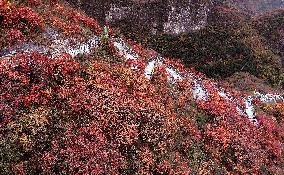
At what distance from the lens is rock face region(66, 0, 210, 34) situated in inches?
2009

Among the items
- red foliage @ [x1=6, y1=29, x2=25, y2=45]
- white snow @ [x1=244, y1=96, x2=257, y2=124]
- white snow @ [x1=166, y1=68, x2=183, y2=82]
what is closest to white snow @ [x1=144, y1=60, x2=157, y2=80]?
white snow @ [x1=166, y1=68, x2=183, y2=82]

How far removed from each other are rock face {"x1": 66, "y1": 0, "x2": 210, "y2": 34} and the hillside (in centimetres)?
1999

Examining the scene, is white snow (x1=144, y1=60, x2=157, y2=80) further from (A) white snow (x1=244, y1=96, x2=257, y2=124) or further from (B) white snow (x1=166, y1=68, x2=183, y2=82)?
(A) white snow (x1=244, y1=96, x2=257, y2=124)

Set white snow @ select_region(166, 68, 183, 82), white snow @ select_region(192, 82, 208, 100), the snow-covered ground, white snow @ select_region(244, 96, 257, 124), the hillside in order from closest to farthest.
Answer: the hillside
the snow-covered ground
white snow @ select_region(166, 68, 183, 82)
white snow @ select_region(192, 82, 208, 100)
white snow @ select_region(244, 96, 257, 124)

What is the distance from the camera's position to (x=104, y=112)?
20781mm

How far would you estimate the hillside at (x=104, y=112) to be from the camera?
18.4 meters

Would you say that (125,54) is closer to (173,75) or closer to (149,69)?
(149,69)

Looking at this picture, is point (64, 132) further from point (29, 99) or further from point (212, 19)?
point (212, 19)

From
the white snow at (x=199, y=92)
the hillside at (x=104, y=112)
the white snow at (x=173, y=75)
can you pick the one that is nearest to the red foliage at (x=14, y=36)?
the hillside at (x=104, y=112)

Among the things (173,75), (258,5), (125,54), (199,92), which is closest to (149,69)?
(125,54)

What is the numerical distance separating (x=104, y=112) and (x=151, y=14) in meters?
37.1

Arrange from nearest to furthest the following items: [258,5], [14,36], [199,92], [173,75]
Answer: [14,36] < [199,92] < [173,75] < [258,5]

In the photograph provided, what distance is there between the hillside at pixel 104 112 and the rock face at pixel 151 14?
20.0 meters

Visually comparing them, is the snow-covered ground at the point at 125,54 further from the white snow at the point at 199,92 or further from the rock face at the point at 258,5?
the rock face at the point at 258,5
